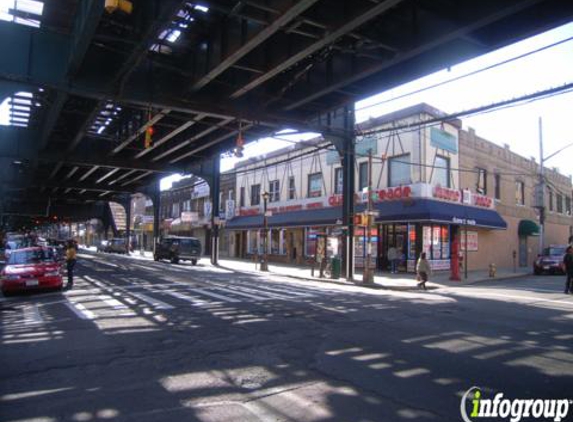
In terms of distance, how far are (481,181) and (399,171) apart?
24.6 feet

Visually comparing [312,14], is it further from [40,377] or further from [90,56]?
[40,377]

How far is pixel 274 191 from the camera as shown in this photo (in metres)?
39.0

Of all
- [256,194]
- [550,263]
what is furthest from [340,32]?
[256,194]

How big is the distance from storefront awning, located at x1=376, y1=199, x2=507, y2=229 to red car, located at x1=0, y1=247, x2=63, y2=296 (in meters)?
17.3

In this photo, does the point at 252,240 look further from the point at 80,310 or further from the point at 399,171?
the point at 80,310

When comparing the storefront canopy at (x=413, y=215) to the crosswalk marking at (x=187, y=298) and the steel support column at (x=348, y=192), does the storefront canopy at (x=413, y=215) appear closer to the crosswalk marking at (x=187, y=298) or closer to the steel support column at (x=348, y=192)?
the steel support column at (x=348, y=192)

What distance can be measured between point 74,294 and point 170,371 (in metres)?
10.2

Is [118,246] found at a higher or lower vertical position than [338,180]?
lower

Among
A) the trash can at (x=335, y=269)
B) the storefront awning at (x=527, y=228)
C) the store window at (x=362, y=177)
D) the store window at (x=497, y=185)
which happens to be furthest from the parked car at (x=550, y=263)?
the trash can at (x=335, y=269)

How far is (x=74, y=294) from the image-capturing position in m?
15.0

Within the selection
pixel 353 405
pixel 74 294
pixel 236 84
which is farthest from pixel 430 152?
pixel 353 405

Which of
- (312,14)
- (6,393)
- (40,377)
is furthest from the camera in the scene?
(312,14)
